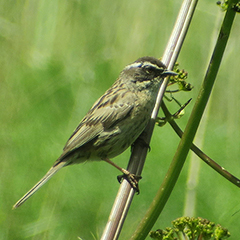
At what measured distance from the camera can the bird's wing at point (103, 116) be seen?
4.13 metres

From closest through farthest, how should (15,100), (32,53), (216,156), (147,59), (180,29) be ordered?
1. (180,29)
2. (147,59)
3. (216,156)
4. (15,100)
5. (32,53)

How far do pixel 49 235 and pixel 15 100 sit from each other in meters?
1.61

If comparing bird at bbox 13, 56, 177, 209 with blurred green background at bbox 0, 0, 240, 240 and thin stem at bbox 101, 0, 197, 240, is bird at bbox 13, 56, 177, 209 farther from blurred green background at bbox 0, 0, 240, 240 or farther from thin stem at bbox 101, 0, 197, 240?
thin stem at bbox 101, 0, 197, 240

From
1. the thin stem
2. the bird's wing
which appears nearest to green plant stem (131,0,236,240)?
the thin stem

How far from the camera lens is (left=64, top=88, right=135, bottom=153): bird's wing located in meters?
4.13

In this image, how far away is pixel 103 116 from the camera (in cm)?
420

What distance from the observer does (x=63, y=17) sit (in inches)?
214

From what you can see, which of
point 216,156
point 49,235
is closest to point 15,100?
point 49,235

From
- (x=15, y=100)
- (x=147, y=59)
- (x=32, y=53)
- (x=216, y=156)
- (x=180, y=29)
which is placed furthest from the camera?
(x=32, y=53)

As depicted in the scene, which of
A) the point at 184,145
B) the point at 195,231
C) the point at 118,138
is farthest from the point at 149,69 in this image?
the point at 195,231

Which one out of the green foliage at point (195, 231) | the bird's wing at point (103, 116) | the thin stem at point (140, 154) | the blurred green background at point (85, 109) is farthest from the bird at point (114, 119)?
the green foliage at point (195, 231)

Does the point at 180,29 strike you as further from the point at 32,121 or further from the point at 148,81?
the point at 32,121

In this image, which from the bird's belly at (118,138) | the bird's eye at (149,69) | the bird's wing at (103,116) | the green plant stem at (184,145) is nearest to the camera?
the green plant stem at (184,145)

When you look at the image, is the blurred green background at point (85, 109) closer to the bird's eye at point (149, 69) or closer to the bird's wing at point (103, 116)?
the bird's wing at point (103, 116)
